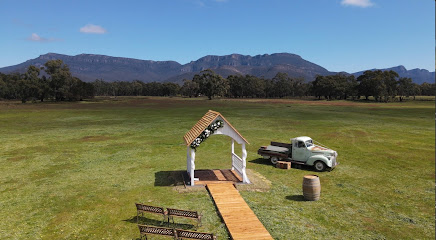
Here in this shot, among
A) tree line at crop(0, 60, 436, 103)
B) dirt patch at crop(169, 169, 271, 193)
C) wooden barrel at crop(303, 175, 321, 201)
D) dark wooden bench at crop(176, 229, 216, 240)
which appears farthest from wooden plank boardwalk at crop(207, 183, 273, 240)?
tree line at crop(0, 60, 436, 103)

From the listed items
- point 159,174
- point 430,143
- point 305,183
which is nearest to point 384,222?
point 305,183

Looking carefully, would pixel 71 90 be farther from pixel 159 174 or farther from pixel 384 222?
pixel 384 222

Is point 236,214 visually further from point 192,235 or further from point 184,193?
point 184,193

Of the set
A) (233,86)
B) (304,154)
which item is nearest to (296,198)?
(304,154)

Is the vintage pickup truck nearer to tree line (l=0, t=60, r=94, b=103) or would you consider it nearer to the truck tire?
the truck tire

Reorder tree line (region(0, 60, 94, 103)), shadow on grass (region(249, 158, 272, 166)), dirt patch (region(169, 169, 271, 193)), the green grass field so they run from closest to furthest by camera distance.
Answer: the green grass field < dirt patch (region(169, 169, 271, 193)) < shadow on grass (region(249, 158, 272, 166)) < tree line (region(0, 60, 94, 103))

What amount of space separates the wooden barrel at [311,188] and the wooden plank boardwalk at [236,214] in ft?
10.4

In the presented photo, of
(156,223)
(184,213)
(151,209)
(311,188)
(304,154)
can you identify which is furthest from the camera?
(304,154)

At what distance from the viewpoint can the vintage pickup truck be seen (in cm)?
1841

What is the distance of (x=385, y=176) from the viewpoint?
57.8 ft

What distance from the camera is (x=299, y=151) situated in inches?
755

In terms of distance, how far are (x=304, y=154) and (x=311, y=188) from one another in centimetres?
599

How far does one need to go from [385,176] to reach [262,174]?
7751mm

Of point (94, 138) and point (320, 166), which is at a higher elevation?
point (94, 138)
